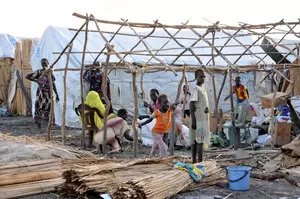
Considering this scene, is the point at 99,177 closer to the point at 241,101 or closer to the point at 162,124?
the point at 162,124

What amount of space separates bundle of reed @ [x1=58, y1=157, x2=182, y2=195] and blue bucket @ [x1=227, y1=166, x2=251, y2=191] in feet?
3.24

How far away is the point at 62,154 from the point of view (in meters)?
7.34

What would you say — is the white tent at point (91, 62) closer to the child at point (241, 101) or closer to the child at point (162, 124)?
the child at point (241, 101)

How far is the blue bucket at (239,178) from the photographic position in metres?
6.40

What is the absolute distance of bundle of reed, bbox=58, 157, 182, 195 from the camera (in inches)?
220

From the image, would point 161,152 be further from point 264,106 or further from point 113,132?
point 264,106

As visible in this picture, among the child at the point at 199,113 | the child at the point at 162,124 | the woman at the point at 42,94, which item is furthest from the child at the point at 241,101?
the woman at the point at 42,94

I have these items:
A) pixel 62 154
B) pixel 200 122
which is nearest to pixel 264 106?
pixel 200 122

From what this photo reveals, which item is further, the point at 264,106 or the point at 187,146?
the point at 264,106

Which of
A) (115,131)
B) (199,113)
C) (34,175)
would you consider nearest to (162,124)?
(115,131)

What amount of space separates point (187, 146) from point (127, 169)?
454 cm

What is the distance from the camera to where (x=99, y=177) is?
226 inches

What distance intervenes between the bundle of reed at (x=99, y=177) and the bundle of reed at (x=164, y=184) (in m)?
0.28

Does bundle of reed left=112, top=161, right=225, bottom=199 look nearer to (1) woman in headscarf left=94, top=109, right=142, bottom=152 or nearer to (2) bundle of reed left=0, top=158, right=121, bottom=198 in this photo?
(2) bundle of reed left=0, top=158, right=121, bottom=198
